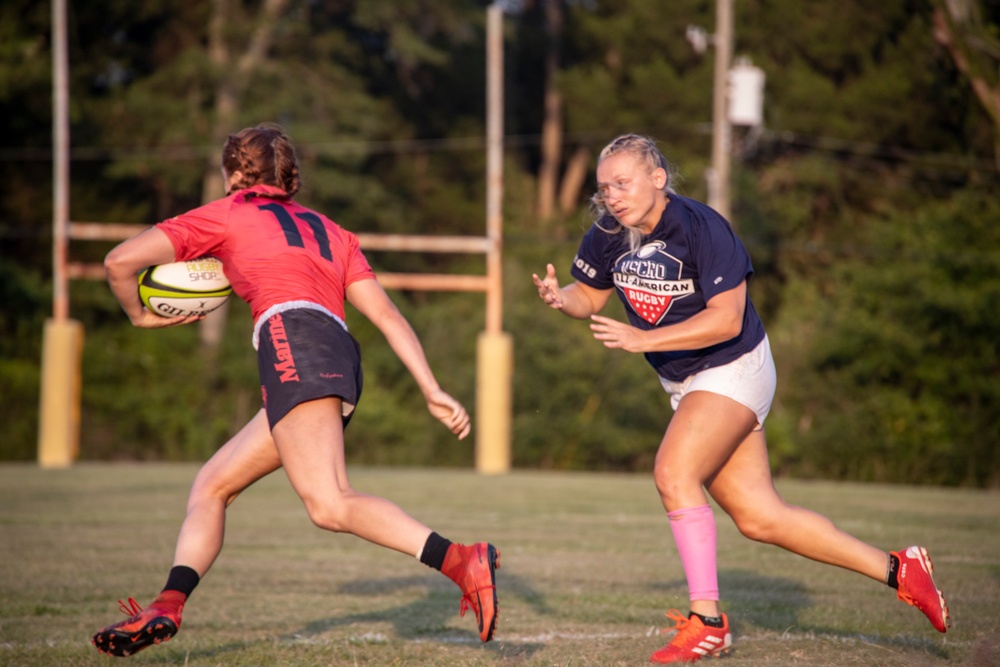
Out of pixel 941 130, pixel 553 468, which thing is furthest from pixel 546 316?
pixel 941 130

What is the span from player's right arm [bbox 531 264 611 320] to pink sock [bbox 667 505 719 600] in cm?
90

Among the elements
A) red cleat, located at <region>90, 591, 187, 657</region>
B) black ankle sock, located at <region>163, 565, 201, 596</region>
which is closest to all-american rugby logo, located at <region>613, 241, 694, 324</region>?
black ankle sock, located at <region>163, 565, 201, 596</region>

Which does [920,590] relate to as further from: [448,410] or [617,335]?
[448,410]

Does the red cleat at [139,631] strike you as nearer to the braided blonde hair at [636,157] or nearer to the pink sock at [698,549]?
the pink sock at [698,549]

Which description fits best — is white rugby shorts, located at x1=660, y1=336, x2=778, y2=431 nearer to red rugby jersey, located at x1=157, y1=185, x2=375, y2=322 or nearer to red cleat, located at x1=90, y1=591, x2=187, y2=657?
red rugby jersey, located at x1=157, y1=185, x2=375, y2=322

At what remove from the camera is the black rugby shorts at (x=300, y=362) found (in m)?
4.05

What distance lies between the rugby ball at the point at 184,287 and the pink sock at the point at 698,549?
1.84m

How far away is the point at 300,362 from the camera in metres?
4.07

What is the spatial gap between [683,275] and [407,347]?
42.5 inches

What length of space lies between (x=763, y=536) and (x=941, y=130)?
26.1 meters

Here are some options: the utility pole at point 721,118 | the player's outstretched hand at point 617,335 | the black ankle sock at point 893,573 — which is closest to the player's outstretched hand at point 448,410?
the player's outstretched hand at point 617,335

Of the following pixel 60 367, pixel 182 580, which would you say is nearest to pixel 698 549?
pixel 182 580

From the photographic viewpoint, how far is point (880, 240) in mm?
26906

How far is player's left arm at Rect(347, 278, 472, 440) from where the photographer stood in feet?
13.6
